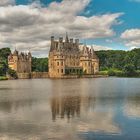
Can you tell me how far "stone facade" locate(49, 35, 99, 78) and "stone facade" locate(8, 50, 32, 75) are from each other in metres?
10.4

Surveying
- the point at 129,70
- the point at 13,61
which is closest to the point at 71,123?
the point at 129,70

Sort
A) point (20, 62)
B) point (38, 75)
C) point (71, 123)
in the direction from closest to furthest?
1. point (71, 123)
2. point (38, 75)
3. point (20, 62)

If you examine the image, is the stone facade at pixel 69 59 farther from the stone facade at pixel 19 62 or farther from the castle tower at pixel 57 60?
the stone facade at pixel 19 62

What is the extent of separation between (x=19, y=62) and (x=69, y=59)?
17.2 m

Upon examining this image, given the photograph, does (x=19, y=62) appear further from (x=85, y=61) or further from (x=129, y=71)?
(x=129, y=71)

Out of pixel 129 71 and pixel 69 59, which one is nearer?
pixel 129 71

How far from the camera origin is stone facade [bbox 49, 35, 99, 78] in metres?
111

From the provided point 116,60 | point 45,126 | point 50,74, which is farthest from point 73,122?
point 116,60

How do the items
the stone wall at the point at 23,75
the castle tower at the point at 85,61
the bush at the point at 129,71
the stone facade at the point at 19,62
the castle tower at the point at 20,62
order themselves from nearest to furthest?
the stone wall at the point at 23,75
the bush at the point at 129,71
the castle tower at the point at 20,62
the stone facade at the point at 19,62
the castle tower at the point at 85,61

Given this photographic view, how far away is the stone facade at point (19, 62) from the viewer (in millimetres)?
116800

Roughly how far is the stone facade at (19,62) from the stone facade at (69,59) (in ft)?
34.1

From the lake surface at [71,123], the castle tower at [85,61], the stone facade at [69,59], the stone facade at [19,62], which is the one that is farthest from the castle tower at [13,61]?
the lake surface at [71,123]

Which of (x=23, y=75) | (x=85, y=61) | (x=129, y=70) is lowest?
(x=23, y=75)

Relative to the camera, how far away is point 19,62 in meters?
118
